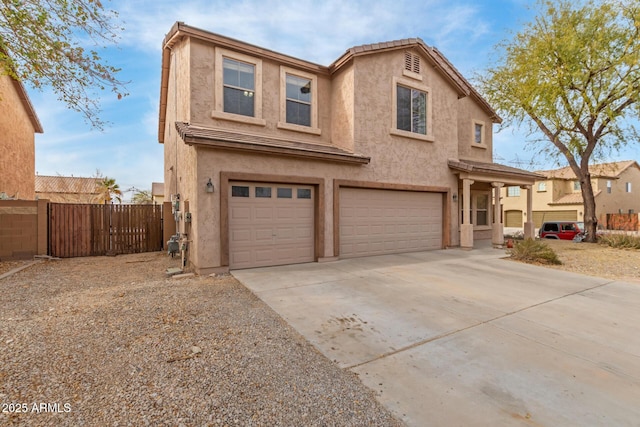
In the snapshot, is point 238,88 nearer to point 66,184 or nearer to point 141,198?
point 141,198

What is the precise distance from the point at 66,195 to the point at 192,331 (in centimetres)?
4238

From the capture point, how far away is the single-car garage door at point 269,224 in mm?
7340

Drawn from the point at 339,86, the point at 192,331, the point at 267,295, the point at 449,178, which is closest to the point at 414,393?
the point at 192,331

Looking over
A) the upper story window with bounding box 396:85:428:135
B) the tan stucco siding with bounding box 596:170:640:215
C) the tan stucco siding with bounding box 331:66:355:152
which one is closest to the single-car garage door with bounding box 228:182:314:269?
the tan stucco siding with bounding box 331:66:355:152

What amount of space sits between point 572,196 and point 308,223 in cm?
3113

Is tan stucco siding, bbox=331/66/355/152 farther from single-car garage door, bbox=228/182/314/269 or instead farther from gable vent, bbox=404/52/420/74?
gable vent, bbox=404/52/420/74

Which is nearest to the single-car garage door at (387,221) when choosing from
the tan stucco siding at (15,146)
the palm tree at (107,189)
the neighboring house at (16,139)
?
the neighboring house at (16,139)

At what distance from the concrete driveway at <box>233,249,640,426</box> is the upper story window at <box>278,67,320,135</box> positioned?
512 centimetres

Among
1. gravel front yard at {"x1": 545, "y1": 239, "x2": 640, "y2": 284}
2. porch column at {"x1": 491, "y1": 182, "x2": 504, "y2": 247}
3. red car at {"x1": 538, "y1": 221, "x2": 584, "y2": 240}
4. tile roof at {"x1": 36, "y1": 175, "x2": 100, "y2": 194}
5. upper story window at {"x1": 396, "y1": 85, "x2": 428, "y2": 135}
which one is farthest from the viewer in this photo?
tile roof at {"x1": 36, "y1": 175, "x2": 100, "y2": 194}

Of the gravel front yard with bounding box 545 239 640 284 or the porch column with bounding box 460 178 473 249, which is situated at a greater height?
the porch column with bounding box 460 178 473 249

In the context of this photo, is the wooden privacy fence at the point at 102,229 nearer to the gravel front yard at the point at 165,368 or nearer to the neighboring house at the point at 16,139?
the neighboring house at the point at 16,139

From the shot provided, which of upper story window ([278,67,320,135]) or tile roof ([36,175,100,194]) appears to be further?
tile roof ([36,175,100,194])

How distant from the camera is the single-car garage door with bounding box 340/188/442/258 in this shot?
9154 millimetres

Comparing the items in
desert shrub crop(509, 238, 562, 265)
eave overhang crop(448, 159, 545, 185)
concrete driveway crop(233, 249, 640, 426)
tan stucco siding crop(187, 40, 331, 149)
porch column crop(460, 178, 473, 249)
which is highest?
tan stucco siding crop(187, 40, 331, 149)
